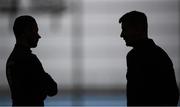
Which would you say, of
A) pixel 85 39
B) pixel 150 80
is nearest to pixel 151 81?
pixel 150 80

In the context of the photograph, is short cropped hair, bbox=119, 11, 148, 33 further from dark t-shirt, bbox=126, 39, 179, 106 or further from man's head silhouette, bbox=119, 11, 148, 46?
dark t-shirt, bbox=126, 39, 179, 106

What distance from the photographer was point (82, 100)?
12047 mm

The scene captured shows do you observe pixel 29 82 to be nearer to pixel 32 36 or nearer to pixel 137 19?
pixel 32 36

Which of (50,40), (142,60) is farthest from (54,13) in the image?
(142,60)

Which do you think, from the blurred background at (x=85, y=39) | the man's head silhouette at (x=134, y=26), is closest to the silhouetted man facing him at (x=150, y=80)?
the man's head silhouette at (x=134, y=26)

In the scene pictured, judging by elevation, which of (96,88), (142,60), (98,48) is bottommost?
(96,88)

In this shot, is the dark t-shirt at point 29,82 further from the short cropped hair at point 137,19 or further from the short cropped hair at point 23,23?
the short cropped hair at point 137,19

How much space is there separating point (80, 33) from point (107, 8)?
799 mm

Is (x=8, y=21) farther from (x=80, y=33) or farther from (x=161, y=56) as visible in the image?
(x=161, y=56)

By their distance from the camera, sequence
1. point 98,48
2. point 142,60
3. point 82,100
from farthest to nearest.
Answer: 1. point 98,48
2. point 82,100
3. point 142,60

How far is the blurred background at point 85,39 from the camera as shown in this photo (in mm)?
12203

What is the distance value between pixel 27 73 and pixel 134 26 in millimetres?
719

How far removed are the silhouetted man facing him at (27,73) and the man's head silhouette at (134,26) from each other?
54 cm

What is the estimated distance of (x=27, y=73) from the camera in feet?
13.9
